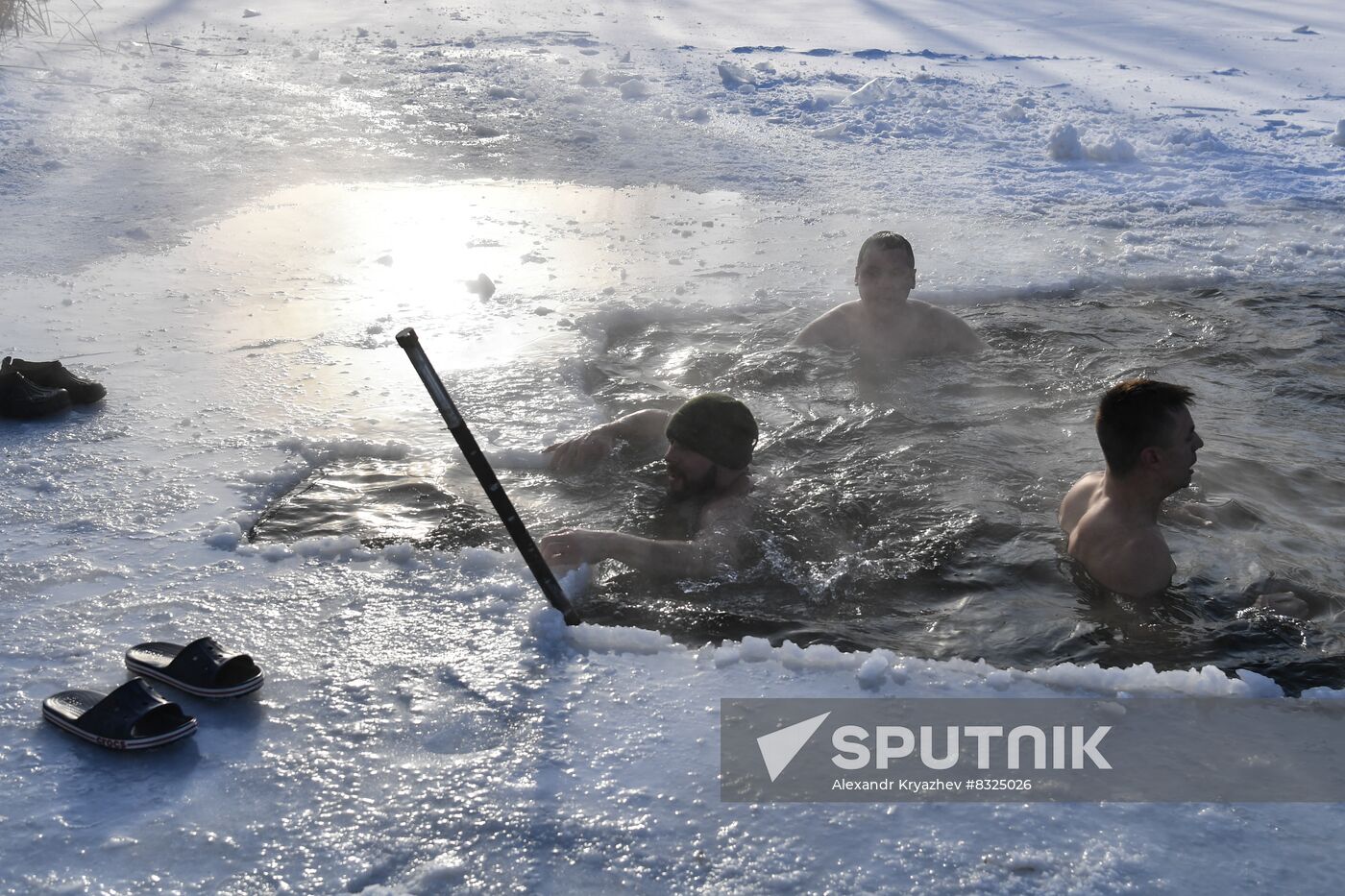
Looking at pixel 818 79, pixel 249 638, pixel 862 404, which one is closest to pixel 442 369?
pixel 862 404

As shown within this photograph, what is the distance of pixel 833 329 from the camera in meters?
5.73

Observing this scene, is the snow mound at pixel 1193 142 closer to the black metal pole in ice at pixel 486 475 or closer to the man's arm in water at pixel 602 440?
the man's arm in water at pixel 602 440

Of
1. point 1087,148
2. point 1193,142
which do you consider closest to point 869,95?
point 1087,148

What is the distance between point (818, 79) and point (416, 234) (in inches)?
211

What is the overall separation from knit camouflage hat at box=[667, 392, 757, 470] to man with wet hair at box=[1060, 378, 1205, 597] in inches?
46.0

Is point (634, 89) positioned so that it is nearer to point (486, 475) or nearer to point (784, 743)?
point (486, 475)

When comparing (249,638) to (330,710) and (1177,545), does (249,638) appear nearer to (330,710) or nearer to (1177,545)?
(330,710)

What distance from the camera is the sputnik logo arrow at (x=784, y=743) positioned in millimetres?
2459

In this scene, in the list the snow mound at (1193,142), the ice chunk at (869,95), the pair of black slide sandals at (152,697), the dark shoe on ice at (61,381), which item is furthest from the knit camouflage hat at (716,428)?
the ice chunk at (869,95)

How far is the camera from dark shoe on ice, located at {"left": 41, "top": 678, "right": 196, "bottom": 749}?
2453mm

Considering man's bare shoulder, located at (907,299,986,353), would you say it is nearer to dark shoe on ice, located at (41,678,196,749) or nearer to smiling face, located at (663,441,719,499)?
smiling face, located at (663,441,719,499)

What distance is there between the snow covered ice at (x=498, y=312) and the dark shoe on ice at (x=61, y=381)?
0.15 m

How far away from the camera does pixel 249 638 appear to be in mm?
2949

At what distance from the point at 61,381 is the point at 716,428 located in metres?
2.61
